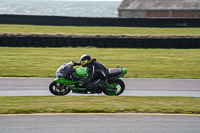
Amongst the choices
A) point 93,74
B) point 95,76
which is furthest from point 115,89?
point 93,74

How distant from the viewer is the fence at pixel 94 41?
2109 centimetres

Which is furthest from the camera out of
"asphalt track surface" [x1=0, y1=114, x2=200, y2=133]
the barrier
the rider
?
the barrier

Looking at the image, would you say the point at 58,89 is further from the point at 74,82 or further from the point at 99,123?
the point at 99,123

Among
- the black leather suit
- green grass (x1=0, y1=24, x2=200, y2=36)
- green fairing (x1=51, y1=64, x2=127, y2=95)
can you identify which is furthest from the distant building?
the black leather suit

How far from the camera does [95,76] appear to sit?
9727mm

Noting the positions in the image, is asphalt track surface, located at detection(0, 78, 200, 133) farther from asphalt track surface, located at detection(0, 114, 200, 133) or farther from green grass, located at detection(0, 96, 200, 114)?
green grass, located at detection(0, 96, 200, 114)

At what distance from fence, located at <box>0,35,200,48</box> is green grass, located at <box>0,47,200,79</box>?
0.36 m

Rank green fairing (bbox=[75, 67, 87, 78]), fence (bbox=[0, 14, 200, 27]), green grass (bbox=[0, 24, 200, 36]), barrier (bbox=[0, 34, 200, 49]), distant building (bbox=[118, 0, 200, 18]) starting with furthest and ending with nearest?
distant building (bbox=[118, 0, 200, 18]) → fence (bbox=[0, 14, 200, 27]) → green grass (bbox=[0, 24, 200, 36]) → barrier (bbox=[0, 34, 200, 49]) → green fairing (bbox=[75, 67, 87, 78])

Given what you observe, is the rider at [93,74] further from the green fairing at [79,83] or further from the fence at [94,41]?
the fence at [94,41]

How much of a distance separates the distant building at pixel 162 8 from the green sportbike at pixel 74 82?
37.1 meters

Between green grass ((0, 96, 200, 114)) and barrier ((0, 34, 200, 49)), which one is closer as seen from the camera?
green grass ((0, 96, 200, 114))

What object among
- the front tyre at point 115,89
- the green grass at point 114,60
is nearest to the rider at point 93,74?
the front tyre at point 115,89

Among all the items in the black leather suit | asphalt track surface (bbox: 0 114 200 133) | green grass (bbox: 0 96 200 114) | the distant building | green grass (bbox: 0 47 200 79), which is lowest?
asphalt track surface (bbox: 0 114 200 133)

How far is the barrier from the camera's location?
69.2 ft
